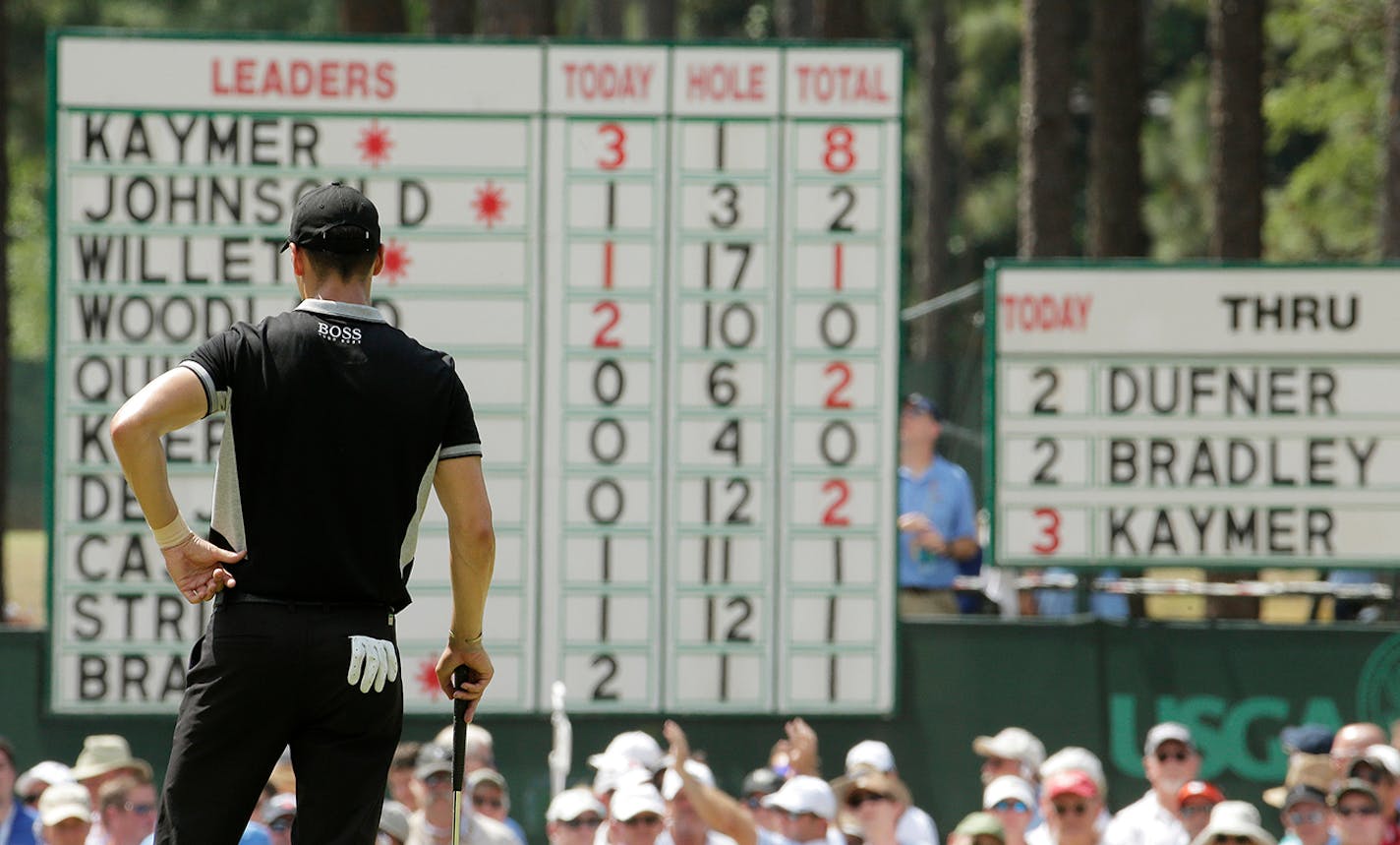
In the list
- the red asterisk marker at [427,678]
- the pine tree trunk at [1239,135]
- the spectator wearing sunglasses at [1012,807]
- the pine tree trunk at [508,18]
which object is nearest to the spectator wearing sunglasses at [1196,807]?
the spectator wearing sunglasses at [1012,807]

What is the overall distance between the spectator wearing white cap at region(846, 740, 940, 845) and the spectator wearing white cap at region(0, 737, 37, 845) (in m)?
3.73

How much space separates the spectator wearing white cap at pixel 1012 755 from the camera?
10.7 metres

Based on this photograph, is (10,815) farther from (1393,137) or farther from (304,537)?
(1393,137)

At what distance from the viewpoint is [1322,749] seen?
10.8m

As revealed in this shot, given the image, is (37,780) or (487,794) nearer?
(487,794)

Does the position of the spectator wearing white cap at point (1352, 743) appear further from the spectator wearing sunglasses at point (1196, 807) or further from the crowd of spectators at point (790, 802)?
the spectator wearing sunglasses at point (1196, 807)

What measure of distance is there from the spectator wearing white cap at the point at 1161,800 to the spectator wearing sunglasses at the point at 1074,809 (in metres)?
0.45

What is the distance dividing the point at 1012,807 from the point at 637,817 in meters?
1.65

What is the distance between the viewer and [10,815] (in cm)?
1022

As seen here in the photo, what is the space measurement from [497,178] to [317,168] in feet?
2.89

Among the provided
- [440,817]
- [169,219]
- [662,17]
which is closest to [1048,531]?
[440,817]

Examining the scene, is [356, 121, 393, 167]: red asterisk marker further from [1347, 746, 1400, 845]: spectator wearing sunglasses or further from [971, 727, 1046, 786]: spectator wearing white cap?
[1347, 746, 1400, 845]: spectator wearing sunglasses

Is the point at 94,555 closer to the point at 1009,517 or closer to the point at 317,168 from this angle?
the point at 317,168

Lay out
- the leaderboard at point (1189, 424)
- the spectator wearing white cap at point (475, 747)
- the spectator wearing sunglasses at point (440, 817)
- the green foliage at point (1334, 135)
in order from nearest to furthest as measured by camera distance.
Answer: the spectator wearing sunglasses at point (440, 817) < the spectator wearing white cap at point (475, 747) < the leaderboard at point (1189, 424) < the green foliage at point (1334, 135)
